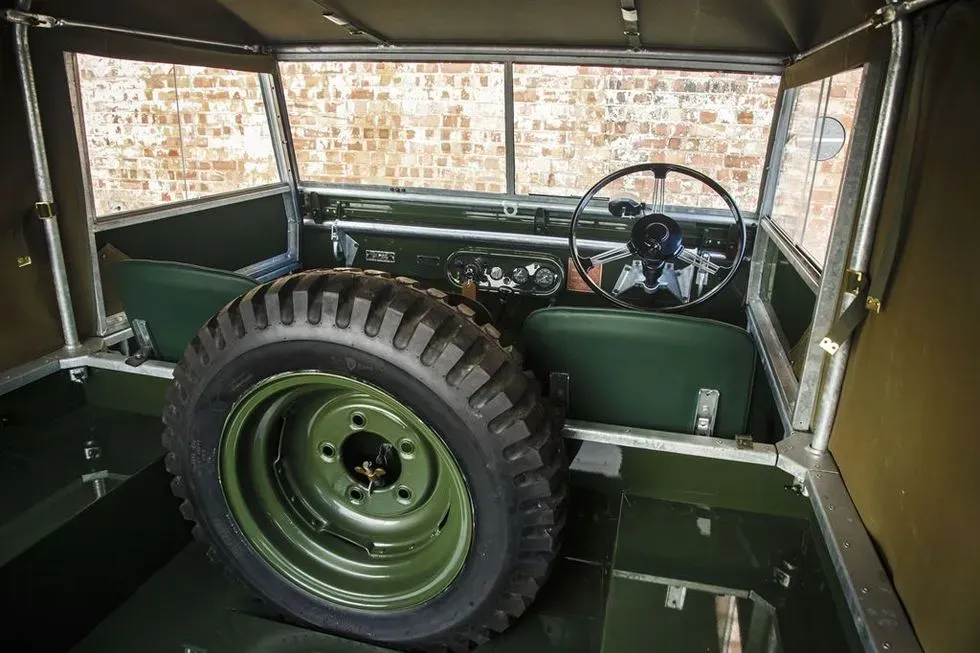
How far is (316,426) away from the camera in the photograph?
1863 millimetres

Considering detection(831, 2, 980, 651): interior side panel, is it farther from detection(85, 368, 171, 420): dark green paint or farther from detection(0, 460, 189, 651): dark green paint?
detection(85, 368, 171, 420): dark green paint

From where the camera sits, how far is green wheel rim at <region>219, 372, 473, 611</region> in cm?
175

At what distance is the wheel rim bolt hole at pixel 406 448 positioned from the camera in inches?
68.9

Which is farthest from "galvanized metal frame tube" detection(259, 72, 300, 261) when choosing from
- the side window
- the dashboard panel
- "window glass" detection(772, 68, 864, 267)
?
"window glass" detection(772, 68, 864, 267)

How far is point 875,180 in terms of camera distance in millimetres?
1488

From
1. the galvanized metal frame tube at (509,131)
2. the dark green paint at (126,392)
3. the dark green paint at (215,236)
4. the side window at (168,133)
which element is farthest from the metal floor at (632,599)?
the galvanized metal frame tube at (509,131)

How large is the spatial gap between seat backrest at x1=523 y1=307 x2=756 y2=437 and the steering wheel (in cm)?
114

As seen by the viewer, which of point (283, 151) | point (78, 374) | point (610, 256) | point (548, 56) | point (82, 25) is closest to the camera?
point (82, 25)

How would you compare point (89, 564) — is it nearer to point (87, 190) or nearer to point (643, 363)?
point (87, 190)

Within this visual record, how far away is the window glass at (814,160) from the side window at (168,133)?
8.77ft

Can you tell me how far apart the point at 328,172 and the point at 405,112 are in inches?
25.2

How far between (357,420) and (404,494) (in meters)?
0.26

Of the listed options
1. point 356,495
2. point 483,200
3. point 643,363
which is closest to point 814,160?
point 643,363

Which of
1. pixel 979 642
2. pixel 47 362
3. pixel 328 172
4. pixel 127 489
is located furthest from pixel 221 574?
pixel 328 172
